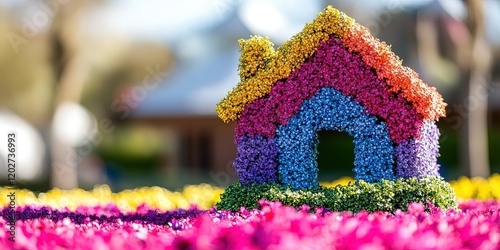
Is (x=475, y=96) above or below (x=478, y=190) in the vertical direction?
above

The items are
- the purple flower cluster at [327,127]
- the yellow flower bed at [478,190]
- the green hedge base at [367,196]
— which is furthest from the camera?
the yellow flower bed at [478,190]

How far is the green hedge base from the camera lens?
27.0 ft

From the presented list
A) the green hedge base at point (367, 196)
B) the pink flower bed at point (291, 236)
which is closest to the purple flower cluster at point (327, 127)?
the green hedge base at point (367, 196)

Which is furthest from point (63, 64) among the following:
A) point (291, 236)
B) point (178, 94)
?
point (291, 236)

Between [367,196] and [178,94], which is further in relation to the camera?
[178,94]

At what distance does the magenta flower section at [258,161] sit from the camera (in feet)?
29.3

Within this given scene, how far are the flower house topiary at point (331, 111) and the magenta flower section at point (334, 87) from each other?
0.01m

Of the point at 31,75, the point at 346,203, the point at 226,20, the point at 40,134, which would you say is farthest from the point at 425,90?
the point at 31,75

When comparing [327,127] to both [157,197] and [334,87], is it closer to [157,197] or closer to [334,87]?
[334,87]

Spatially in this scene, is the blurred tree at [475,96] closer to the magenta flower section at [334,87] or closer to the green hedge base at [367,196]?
the magenta flower section at [334,87]

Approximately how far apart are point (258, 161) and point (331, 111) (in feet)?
3.40

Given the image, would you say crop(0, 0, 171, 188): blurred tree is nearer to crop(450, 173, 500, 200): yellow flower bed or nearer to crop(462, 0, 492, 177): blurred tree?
crop(462, 0, 492, 177): blurred tree

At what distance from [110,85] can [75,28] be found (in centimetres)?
1612

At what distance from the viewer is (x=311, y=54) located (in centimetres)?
899
